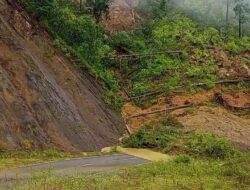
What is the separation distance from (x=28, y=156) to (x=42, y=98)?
5681mm

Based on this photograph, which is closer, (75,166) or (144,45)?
(75,166)

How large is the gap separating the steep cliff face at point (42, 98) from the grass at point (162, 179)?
7737mm

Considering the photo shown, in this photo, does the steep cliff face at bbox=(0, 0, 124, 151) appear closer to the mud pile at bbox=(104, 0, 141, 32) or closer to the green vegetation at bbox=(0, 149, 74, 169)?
the green vegetation at bbox=(0, 149, 74, 169)

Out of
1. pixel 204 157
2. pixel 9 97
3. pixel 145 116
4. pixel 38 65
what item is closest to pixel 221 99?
pixel 145 116

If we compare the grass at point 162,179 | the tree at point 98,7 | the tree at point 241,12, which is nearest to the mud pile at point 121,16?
the tree at point 98,7

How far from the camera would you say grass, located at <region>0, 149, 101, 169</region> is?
26798mm

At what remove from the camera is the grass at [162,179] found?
18.5 metres

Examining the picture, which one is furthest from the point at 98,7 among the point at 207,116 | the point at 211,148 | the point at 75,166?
the point at 75,166

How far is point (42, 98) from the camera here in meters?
33.8

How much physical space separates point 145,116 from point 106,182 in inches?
1076

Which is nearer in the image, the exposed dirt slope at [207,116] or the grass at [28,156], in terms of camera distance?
the grass at [28,156]

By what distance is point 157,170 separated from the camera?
24562 millimetres

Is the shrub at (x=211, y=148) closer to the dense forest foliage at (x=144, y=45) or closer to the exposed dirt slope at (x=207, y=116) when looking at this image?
the exposed dirt slope at (x=207, y=116)

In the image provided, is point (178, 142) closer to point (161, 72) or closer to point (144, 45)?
point (161, 72)
